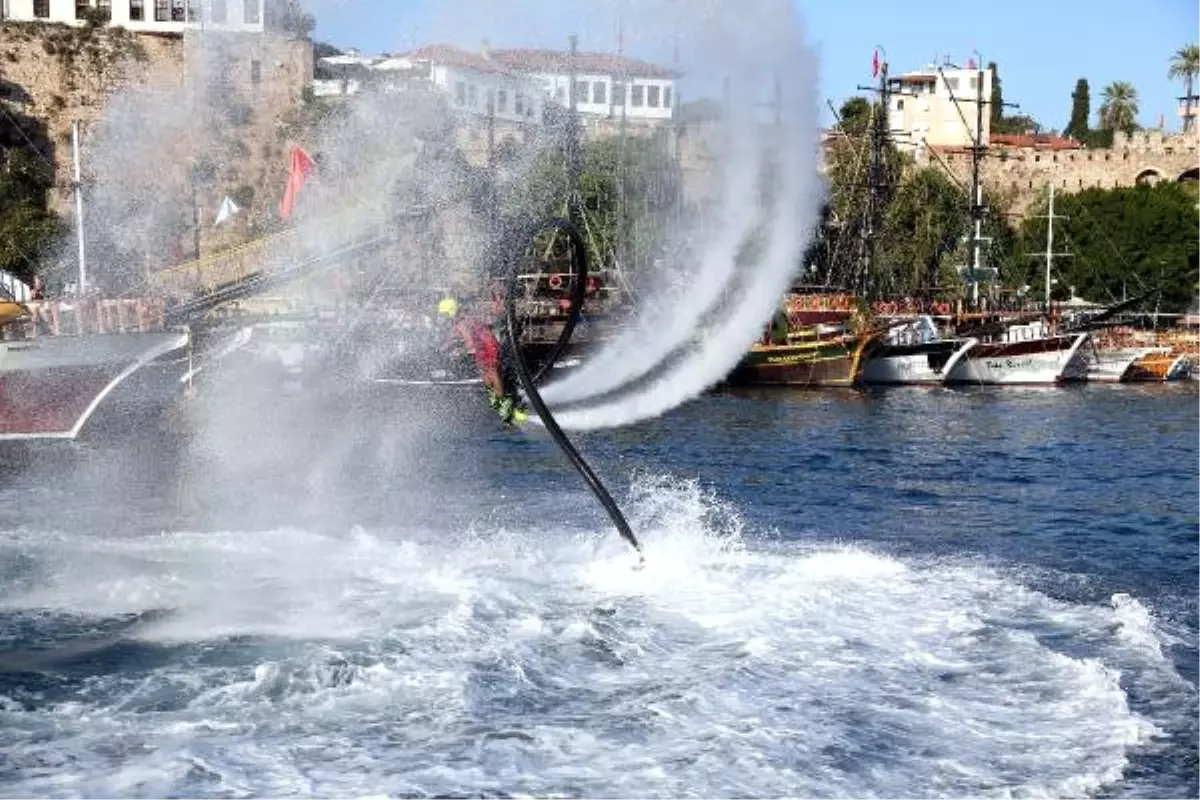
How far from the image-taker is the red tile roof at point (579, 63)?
19562 mm

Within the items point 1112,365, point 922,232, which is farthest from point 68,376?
point 922,232

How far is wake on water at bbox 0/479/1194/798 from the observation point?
11.4 metres

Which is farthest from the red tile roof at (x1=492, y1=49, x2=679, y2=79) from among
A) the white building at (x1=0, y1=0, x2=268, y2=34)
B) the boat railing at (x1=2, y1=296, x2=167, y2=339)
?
the white building at (x1=0, y1=0, x2=268, y2=34)

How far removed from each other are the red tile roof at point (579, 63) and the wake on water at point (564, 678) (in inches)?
237

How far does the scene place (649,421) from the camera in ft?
142

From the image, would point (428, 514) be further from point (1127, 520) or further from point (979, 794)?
point (979, 794)

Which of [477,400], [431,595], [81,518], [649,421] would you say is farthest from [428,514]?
[477,400]

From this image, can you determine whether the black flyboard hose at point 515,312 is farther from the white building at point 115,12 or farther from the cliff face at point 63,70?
the white building at point 115,12

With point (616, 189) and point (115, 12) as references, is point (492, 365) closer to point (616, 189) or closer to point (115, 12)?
point (616, 189)

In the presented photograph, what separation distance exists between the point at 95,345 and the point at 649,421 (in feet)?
49.9

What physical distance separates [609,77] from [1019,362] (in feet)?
165

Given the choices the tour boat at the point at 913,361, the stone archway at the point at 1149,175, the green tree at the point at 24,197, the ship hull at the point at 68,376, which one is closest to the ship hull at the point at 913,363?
the tour boat at the point at 913,361

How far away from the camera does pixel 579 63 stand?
21938mm

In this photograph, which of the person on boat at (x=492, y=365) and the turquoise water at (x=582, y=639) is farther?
the person on boat at (x=492, y=365)
